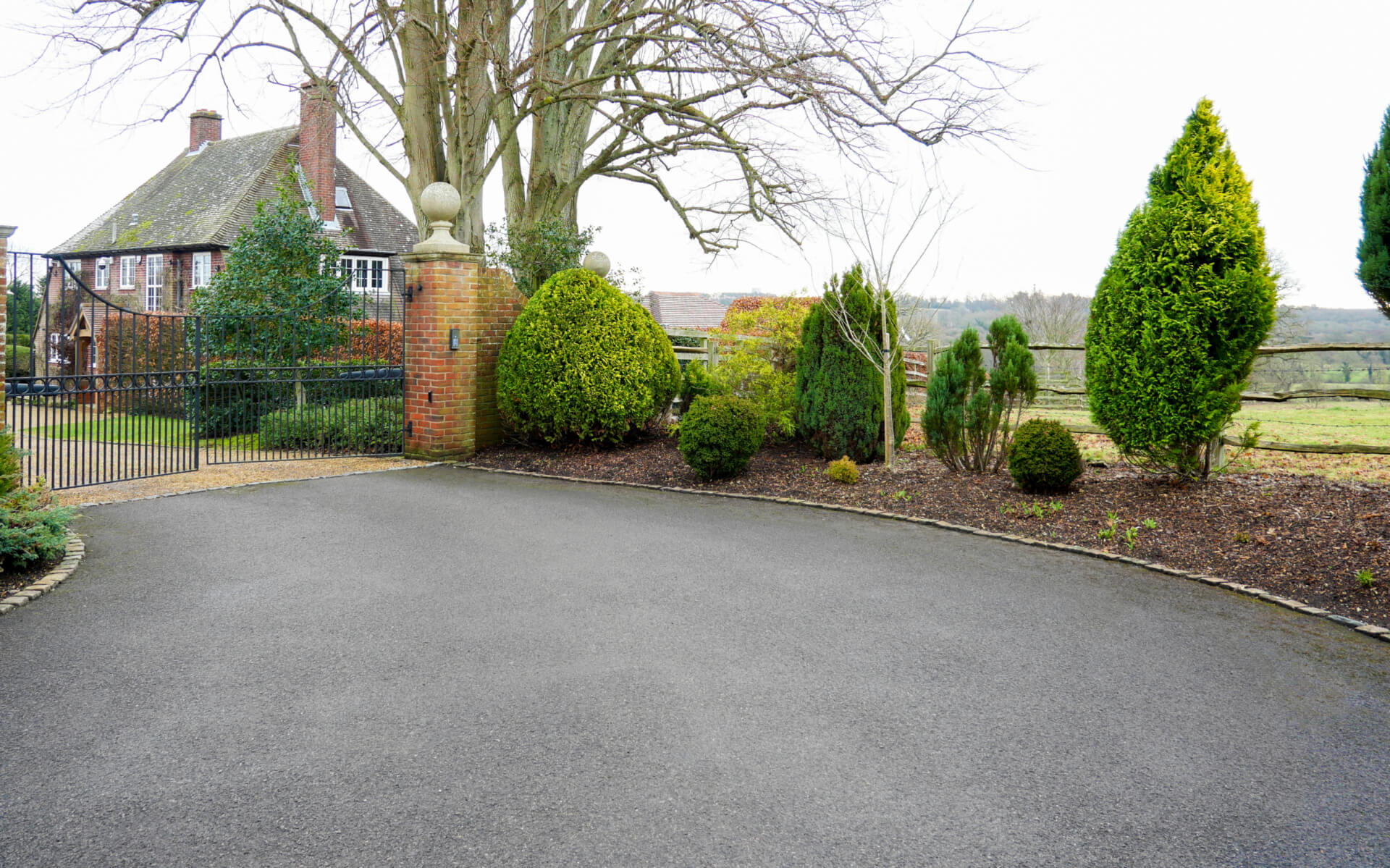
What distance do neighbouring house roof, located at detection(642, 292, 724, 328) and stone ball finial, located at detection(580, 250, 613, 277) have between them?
30031 mm

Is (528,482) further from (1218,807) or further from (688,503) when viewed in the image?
(1218,807)

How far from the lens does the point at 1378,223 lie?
7078 millimetres

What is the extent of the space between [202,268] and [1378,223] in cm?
2936

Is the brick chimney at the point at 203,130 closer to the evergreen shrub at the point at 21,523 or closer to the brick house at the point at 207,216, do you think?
the brick house at the point at 207,216

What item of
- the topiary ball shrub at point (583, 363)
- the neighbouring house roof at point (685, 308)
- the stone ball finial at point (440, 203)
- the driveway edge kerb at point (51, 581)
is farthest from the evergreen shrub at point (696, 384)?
the neighbouring house roof at point (685, 308)

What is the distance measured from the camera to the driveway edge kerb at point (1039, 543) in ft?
17.2

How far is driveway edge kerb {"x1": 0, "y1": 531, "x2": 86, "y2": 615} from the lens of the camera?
5102 millimetres

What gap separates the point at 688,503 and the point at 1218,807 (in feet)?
19.3

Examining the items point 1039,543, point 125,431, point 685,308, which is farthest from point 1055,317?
point 125,431

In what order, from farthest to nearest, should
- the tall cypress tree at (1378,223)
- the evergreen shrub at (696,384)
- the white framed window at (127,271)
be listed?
the white framed window at (127,271) → the evergreen shrub at (696,384) → the tall cypress tree at (1378,223)

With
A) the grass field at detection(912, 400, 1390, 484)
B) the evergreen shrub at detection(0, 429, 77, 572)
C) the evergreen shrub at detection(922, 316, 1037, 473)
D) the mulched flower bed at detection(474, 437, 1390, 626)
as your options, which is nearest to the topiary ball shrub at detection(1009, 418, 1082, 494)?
the mulched flower bed at detection(474, 437, 1390, 626)

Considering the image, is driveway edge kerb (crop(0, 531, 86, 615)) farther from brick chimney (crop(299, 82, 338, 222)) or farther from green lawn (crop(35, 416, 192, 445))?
brick chimney (crop(299, 82, 338, 222))

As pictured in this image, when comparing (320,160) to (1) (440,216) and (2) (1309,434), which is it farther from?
(2) (1309,434)

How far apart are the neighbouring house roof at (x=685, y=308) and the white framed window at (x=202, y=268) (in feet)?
64.8
